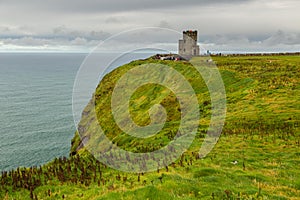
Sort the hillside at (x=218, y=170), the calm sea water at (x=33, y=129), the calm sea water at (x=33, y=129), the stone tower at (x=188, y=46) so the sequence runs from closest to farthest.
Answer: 1. the hillside at (x=218, y=170)
2. the calm sea water at (x=33, y=129)
3. the calm sea water at (x=33, y=129)
4. the stone tower at (x=188, y=46)

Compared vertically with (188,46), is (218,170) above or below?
below

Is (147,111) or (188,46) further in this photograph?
(188,46)

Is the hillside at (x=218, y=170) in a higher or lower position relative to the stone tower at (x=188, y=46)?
lower

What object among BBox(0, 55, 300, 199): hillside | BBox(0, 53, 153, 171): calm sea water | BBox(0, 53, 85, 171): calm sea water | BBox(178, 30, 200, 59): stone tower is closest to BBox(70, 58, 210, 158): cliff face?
Result: BBox(0, 55, 300, 199): hillside

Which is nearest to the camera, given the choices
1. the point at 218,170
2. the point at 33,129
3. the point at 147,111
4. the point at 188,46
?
the point at 218,170

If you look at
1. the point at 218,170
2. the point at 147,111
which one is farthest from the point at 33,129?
the point at 218,170

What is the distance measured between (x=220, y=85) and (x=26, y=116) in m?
99.6

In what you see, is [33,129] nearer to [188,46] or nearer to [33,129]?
[33,129]

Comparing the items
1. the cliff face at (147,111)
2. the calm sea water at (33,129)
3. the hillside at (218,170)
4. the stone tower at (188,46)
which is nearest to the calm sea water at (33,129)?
the calm sea water at (33,129)

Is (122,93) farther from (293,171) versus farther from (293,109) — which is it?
(293,171)

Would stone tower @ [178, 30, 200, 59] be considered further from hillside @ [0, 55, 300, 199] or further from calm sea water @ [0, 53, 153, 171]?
hillside @ [0, 55, 300, 199]

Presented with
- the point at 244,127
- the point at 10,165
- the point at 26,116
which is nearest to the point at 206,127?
the point at 244,127

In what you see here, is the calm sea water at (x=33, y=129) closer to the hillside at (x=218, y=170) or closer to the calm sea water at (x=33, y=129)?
the calm sea water at (x=33, y=129)

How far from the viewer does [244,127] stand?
116ft
